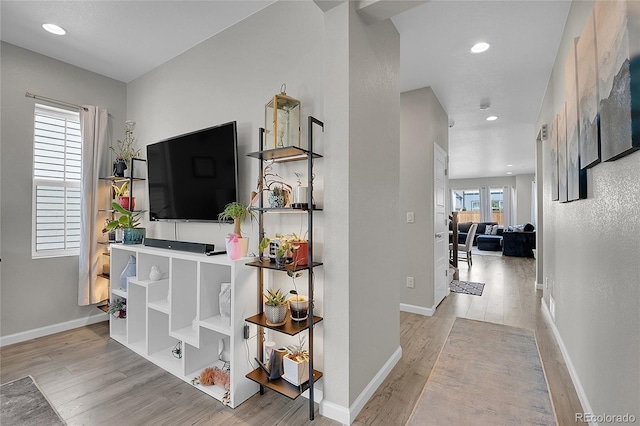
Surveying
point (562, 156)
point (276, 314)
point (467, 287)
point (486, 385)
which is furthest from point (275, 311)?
point (467, 287)

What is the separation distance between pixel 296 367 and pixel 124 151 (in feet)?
9.62

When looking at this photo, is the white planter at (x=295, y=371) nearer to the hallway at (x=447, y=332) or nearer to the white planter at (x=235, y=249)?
Result: the hallway at (x=447, y=332)

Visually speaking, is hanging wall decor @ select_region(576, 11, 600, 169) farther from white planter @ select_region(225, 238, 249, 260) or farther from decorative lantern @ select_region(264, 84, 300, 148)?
white planter @ select_region(225, 238, 249, 260)

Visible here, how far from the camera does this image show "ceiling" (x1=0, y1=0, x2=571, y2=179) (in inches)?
87.4

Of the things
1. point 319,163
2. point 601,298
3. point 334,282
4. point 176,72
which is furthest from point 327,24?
point 601,298

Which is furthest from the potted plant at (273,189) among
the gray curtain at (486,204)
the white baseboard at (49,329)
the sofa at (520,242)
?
the gray curtain at (486,204)

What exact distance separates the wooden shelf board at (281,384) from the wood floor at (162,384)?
0.49ft

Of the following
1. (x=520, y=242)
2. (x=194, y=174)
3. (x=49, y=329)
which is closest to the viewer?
(x=194, y=174)

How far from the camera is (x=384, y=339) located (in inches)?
85.8

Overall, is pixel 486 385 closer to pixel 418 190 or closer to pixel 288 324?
pixel 288 324

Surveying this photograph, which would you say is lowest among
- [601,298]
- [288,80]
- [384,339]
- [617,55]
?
[384,339]

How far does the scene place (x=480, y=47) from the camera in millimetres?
2652

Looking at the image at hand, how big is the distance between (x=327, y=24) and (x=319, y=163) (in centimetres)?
82

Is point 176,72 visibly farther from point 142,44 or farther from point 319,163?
point 319,163
